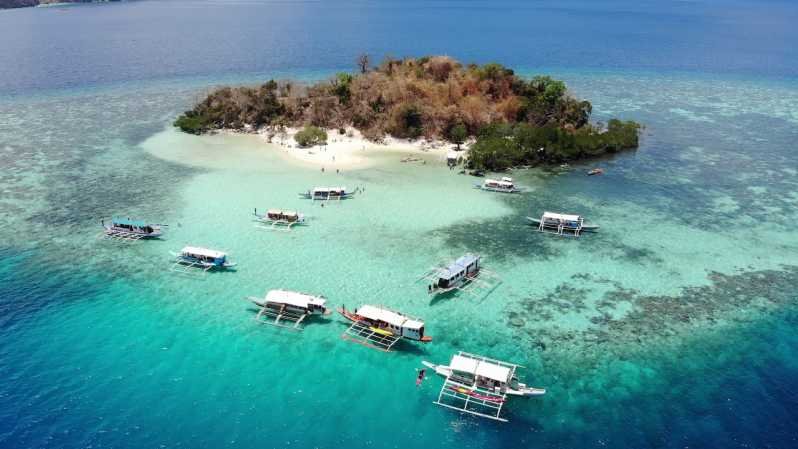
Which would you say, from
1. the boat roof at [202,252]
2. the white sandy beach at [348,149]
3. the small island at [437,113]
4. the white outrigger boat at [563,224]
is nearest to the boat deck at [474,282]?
the white outrigger boat at [563,224]

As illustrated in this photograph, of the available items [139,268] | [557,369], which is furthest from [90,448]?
[557,369]

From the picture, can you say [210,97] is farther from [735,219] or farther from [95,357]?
[735,219]

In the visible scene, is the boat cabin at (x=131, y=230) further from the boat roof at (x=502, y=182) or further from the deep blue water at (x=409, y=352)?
the boat roof at (x=502, y=182)

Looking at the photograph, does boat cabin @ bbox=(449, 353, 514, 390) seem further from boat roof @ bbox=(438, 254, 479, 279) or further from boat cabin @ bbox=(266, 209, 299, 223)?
boat cabin @ bbox=(266, 209, 299, 223)

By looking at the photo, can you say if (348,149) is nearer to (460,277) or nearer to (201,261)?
(201,261)

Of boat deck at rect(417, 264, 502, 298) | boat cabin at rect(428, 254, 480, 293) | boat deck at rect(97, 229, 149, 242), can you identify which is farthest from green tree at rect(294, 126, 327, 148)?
boat cabin at rect(428, 254, 480, 293)

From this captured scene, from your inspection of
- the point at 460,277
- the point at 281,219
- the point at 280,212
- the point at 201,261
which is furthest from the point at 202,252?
the point at 460,277
